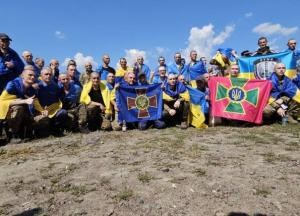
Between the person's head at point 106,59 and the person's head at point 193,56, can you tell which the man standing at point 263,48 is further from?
the person's head at point 106,59

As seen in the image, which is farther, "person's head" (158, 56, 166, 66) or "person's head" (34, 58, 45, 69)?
"person's head" (158, 56, 166, 66)

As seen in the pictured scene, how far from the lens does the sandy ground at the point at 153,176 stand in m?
5.09

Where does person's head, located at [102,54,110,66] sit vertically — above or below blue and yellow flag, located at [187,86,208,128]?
above

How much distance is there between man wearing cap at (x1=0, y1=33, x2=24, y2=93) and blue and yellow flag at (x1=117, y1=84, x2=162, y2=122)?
115 inches

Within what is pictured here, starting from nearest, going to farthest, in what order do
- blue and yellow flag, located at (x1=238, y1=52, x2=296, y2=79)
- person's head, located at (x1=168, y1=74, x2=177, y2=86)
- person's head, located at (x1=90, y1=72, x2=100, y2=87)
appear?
person's head, located at (x1=90, y1=72, x2=100, y2=87)
person's head, located at (x1=168, y1=74, x2=177, y2=86)
blue and yellow flag, located at (x1=238, y1=52, x2=296, y2=79)

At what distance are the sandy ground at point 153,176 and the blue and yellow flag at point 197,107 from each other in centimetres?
211

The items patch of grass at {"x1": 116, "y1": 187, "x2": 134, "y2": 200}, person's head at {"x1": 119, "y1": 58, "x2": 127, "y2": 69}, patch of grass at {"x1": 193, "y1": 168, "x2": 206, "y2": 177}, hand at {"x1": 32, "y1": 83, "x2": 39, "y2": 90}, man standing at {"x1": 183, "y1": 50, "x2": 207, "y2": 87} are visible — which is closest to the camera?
patch of grass at {"x1": 116, "y1": 187, "x2": 134, "y2": 200}

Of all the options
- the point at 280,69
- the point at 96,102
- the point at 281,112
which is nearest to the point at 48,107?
the point at 96,102

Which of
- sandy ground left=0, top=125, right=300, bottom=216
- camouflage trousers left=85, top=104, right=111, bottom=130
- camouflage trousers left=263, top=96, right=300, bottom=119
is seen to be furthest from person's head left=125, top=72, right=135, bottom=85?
camouflage trousers left=263, top=96, right=300, bottom=119

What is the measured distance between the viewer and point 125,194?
17.9 feet

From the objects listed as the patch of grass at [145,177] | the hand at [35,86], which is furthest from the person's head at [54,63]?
the patch of grass at [145,177]

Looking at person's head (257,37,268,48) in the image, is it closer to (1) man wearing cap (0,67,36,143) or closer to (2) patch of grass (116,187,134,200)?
(1) man wearing cap (0,67,36,143)

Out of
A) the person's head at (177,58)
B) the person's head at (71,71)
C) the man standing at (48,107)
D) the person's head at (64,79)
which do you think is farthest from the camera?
the person's head at (177,58)

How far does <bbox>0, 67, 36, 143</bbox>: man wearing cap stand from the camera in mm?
9562
